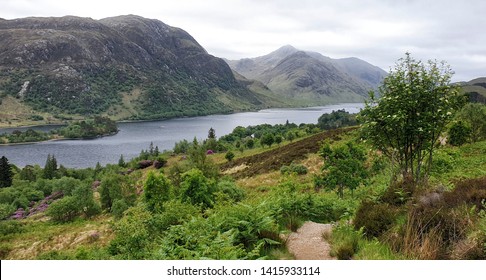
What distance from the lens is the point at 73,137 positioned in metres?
164

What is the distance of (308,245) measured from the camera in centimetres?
811

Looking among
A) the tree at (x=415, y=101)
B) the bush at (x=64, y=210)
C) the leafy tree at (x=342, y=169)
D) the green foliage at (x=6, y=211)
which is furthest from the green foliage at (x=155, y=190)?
the green foliage at (x=6, y=211)

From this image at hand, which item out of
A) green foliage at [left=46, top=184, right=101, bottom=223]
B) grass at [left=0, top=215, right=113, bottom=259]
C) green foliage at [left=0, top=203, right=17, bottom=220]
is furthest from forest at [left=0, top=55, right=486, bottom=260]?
green foliage at [left=0, top=203, right=17, bottom=220]

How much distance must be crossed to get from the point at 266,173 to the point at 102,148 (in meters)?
107

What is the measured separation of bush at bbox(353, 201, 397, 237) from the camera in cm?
821

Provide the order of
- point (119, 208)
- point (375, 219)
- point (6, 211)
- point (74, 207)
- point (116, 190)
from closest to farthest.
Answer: point (375, 219) < point (119, 208) < point (116, 190) < point (74, 207) < point (6, 211)

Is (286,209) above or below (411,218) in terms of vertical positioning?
below

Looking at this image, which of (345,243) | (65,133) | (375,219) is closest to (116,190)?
(375,219)

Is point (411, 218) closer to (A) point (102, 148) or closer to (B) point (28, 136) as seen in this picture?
(A) point (102, 148)

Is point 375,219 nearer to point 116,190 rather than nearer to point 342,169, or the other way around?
point 342,169

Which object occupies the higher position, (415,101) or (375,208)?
(415,101)

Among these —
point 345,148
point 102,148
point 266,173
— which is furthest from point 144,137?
point 345,148

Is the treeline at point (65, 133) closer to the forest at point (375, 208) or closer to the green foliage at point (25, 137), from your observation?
the green foliage at point (25, 137)

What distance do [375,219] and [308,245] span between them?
6.43ft
